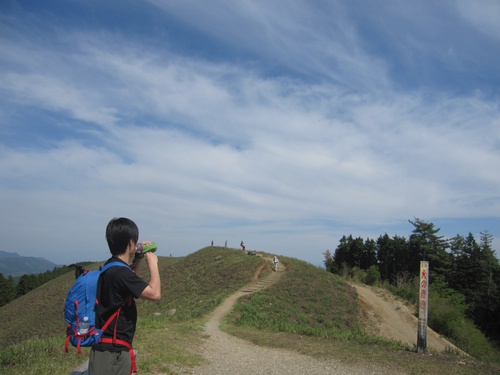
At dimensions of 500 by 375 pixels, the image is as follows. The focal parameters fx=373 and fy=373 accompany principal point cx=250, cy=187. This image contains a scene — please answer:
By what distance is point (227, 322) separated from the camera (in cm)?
1373

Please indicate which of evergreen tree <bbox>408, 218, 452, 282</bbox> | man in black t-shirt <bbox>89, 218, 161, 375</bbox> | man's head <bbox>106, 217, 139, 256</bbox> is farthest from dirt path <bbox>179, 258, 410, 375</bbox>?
evergreen tree <bbox>408, 218, 452, 282</bbox>

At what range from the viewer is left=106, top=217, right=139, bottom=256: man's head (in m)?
2.82

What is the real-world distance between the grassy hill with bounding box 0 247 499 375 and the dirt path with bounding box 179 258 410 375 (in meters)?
0.39

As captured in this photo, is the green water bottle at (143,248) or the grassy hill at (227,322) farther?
the grassy hill at (227,322)

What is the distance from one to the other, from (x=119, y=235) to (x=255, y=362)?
6625 millimetres

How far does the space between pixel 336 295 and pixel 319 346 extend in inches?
430

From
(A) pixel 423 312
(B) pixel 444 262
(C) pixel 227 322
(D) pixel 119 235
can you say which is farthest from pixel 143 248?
(B) pixel 444 262

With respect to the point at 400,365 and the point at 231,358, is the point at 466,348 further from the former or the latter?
the point at 231,358

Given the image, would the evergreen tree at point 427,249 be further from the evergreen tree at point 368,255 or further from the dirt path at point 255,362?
the dirt path at point 255,362

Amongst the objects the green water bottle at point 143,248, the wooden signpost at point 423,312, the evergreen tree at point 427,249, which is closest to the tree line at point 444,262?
the evergreen tree at point 427,249

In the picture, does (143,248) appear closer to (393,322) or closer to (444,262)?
(393,322)

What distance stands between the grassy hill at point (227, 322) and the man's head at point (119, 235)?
12.7 ft

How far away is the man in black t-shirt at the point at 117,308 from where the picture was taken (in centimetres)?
263

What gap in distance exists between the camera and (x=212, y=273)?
25.8 m
